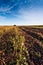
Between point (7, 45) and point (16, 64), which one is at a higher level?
point (7, 45)


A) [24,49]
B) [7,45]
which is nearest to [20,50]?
[24,49]

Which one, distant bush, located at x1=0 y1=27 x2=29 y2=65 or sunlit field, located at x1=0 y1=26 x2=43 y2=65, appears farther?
sunlit field, located at x1=0 y1=26 x2=43 y2=65

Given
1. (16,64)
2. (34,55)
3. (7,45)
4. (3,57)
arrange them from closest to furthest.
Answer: (16,64) < (3,57) < (34,55) < (7,45)

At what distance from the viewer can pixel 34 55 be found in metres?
22.4

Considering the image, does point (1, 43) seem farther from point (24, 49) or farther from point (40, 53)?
point (40, 53)

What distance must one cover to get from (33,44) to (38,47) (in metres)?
1.16

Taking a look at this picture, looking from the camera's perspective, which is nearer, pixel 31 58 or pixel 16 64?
pixel 16 64

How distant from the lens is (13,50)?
2273 cm

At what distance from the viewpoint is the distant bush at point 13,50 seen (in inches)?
797

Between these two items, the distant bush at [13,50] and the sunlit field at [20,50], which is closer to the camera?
the distant bush at [13,50]

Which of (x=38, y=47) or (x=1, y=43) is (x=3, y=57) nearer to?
(x=1, y=43)

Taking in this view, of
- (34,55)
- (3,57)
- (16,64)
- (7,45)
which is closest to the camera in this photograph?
(16,64)

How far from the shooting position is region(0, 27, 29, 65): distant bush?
2025 cm

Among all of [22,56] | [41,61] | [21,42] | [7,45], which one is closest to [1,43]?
[7,45]
